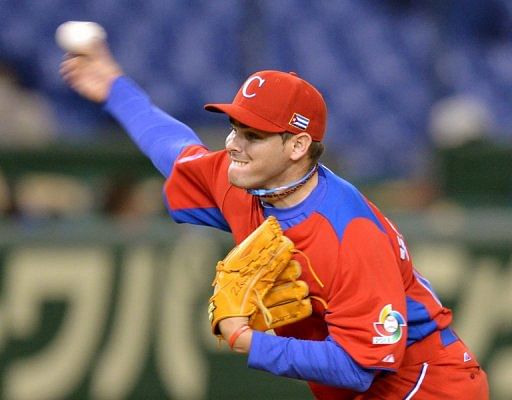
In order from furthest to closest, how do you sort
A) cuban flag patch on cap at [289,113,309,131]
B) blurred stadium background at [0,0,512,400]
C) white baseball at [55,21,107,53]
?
blurred stadium background at [0,0,512,400]
white baseball at [55,21,107,53]
cuban flag patch on cap at [289,113,309,131]

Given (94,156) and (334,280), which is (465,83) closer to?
(94,156)

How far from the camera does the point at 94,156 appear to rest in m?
7.64

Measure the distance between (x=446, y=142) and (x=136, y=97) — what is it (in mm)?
→ 4152

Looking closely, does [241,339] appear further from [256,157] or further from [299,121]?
[299,121]

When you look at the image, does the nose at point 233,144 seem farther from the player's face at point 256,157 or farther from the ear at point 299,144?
the ear at point 299,144

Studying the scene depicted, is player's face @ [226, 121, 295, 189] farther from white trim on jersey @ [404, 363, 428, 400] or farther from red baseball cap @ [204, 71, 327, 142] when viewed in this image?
white trim on jersey @ [404, 363, 428, 400]

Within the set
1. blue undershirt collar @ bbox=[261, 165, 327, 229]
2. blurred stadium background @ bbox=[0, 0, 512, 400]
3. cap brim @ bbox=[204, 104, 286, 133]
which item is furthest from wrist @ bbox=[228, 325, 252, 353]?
blurred stadium background @ bbox=[0, 0, 512, 400]

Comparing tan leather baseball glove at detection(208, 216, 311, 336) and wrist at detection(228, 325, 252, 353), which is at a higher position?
tan leather baseball glove at detection(208, 216, 311, 336)

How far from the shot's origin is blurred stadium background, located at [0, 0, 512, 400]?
5.88 m

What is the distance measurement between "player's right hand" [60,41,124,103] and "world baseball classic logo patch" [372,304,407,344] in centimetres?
140

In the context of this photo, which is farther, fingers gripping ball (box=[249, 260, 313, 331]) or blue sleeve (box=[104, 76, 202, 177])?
blue sleeve (box=[104, 76, 202, 177])

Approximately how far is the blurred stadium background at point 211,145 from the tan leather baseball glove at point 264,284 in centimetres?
255

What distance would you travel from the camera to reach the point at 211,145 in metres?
7.68

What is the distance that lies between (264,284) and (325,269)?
0.63ft
